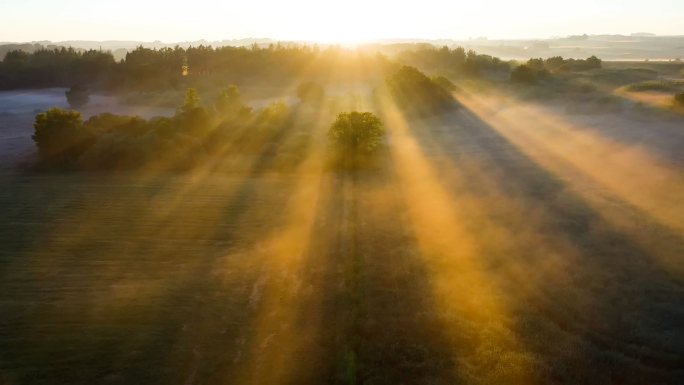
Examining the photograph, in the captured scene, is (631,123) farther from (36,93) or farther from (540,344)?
(36,93)

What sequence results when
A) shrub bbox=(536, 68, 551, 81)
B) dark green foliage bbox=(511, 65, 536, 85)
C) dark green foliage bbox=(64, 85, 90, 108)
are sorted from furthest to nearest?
shrub bbox=(536, 68, 551, 81) → dark green foliage bbox=(511, 65, 536, 85) → dark green foliage bbox=(64, 85, 90, 108)

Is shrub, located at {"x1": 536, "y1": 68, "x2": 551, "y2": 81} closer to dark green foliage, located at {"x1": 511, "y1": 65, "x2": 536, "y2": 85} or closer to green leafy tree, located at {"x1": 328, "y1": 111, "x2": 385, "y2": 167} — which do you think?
dark green foliage, located at {"x1": 511, "y1": 65, "x2": 536, "y2": 85}

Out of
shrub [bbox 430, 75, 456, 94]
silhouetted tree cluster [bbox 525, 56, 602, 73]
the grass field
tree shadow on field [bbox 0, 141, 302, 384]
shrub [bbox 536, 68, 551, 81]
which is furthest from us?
silhouetted tree cluster [bbox 525, 56, 602, 73]

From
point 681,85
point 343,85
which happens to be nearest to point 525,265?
point 681,85

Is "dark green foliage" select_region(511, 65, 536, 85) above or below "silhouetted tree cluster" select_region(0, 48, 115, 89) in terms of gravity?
below

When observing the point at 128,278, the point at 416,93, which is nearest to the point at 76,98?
the point at 416,93

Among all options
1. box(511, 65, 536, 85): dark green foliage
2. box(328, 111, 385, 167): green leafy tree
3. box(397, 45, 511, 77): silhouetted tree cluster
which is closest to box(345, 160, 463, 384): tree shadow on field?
box(328, 111, 385, 167): green leafy tree

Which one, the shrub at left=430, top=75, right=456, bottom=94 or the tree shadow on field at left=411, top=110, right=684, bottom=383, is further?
the shrub at left=430, top=75, right=456, bottom=94
